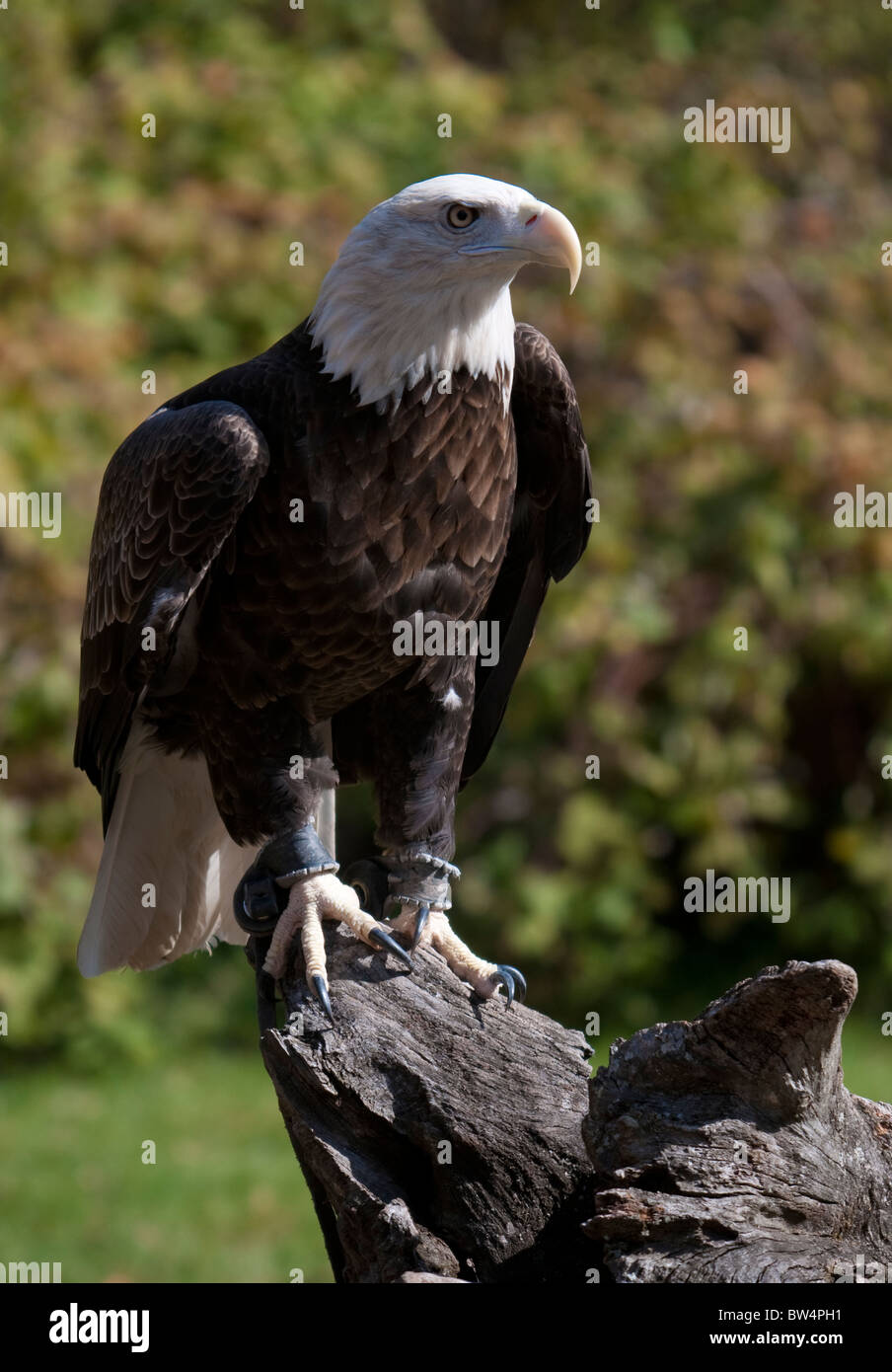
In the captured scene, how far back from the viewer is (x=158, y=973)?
22.5 feet

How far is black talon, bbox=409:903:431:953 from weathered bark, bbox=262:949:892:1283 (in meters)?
0.17

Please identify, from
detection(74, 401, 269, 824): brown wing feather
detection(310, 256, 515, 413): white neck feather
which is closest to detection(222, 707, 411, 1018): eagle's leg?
detection(74, 401, 269, 824): brown wing feather

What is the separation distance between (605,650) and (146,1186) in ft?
8.68

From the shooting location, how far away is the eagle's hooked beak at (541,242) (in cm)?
286

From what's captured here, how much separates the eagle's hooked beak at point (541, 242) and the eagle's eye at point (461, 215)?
0.05 m

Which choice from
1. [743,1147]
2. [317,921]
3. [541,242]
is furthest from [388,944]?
[541,242]

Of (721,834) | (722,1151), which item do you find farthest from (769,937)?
(722,1151)

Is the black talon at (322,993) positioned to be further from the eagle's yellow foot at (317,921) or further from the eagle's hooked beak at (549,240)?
the eagle's hooked beak at (549,240)

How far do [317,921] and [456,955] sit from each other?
0.30m

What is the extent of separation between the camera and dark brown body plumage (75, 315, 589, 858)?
306 centimetres

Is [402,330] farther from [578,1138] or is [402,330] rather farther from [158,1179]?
[158,1179]

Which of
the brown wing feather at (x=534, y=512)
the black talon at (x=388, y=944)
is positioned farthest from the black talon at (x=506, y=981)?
the brown wing feather at (x=534, y=512)

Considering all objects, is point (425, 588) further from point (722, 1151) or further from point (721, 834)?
point (721, 834)

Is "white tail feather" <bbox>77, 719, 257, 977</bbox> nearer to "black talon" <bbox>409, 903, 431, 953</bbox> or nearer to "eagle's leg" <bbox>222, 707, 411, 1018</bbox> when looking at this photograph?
"eagle's leg" <bbox>222, 707, 411, 1018</bbox>
